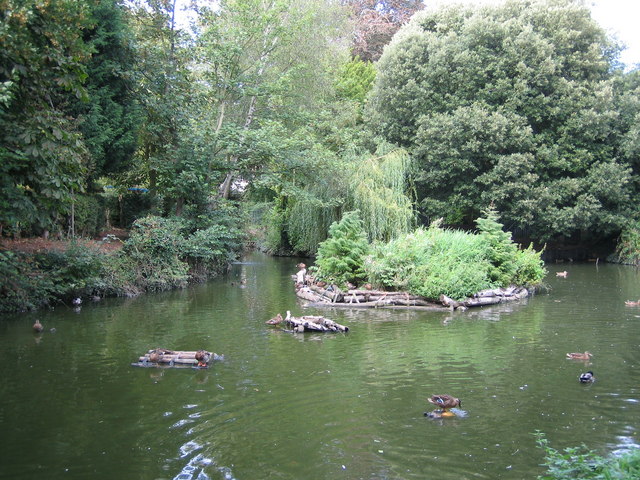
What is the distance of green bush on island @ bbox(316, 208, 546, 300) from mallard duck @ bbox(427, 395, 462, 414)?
745cm

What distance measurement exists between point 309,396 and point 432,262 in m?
8.21

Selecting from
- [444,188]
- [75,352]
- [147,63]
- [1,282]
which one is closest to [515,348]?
[75,352]

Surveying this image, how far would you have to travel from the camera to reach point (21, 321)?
1115cm

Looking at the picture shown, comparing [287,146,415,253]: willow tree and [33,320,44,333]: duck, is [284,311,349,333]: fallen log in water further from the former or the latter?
[287,146,415,253]: willow tree

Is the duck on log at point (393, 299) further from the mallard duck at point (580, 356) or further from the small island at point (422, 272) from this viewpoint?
the mallard duck at point (580, 356)

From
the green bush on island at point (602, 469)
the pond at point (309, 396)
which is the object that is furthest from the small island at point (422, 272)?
the green bush on island at point (602, 469)

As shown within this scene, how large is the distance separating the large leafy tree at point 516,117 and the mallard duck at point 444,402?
18.6 metres

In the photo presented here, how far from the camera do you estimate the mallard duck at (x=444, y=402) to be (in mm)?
6281

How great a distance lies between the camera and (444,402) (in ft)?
20.7

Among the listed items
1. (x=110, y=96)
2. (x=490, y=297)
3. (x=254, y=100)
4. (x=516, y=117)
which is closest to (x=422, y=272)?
(x=490, y=297)

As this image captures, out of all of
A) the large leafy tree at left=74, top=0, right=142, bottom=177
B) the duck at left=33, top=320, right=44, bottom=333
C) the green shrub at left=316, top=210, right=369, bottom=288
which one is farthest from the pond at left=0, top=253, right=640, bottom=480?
the large leafy tree at left=74, top=0, right=142, bottom=177

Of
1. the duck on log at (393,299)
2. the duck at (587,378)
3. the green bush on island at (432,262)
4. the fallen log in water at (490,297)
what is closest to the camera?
the duck at (587,378)

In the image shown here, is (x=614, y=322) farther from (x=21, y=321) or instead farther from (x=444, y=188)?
(x=444, y=188)

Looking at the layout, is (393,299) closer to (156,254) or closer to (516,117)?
(156,254)
